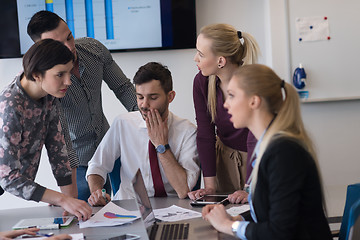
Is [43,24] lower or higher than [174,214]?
higher

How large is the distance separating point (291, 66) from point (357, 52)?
20.8 inches

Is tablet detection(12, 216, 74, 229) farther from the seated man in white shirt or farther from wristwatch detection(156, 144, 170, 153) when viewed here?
wristwatch detection(156, 144, 170, 153)

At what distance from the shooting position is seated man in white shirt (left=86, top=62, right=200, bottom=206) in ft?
7.53

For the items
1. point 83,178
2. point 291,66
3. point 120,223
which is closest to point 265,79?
point 120,223

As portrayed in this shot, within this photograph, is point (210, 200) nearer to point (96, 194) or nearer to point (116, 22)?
point (96, 194)

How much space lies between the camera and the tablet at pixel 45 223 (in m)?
1.79

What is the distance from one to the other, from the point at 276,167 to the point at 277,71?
250cm

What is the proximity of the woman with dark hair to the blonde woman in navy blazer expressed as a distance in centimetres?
70

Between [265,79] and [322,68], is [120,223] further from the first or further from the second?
[322,68]

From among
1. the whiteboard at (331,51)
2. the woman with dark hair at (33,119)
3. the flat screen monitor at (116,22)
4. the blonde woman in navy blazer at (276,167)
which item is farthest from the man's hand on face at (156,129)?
the whiteboard at (331,51)

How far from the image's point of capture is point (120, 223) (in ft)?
5.85

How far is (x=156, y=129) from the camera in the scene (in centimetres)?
231

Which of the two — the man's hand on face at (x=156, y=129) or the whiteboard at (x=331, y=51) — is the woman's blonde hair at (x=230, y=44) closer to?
the man's hand on face at (x=156, y=129)

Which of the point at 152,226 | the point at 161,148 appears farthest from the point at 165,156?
the point at 152,226
